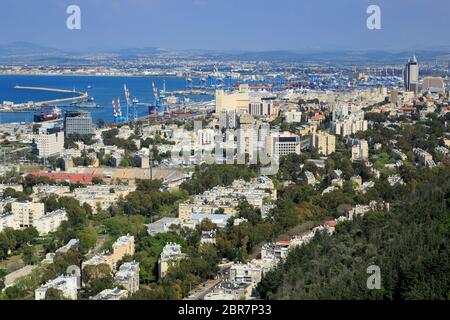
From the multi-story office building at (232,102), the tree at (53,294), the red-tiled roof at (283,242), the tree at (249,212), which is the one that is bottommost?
the tree at (249,212)

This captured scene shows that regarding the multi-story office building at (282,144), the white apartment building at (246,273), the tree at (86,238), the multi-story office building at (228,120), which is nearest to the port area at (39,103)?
the multi-story office building at (228,120)

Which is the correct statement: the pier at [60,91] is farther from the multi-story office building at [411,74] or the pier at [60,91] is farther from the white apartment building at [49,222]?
the white apartment building at [49,222]

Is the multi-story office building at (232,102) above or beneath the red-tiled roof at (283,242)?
above

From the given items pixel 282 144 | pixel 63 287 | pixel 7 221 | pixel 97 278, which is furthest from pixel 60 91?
pixel 63 287

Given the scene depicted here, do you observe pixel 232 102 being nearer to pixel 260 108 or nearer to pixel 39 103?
pixel 260 108

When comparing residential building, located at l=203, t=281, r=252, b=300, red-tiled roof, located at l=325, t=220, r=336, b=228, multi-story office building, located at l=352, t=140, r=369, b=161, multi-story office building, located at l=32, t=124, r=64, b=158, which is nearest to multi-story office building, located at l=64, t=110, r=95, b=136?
multi-story office building, located at l=32, t=124, r=64, b=158
